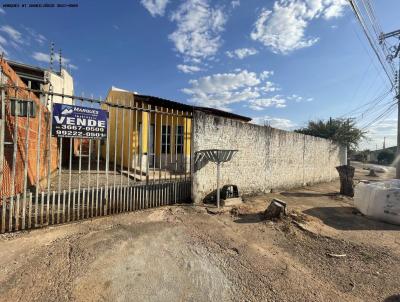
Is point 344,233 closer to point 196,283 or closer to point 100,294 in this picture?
point 196,283

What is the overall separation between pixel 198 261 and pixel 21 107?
396 centimetres

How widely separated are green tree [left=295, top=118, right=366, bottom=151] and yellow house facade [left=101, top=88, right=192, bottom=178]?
15.8 metres

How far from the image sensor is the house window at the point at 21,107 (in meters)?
3.96

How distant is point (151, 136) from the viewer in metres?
10.8

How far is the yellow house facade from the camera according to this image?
540 centimetres

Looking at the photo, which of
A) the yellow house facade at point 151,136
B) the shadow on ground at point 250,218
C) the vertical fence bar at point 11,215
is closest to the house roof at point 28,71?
the yellow house facade at point 151,136

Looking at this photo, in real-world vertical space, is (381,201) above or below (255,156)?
below

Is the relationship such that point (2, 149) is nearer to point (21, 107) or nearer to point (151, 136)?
point (21, 107)

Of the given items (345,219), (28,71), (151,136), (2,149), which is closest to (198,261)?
(2,149)

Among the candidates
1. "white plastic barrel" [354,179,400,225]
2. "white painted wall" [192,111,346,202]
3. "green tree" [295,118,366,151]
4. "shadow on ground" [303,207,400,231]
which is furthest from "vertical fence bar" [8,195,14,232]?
"green tree" [295,118,366,151]

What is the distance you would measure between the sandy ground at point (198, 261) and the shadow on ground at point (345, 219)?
4.1 inches

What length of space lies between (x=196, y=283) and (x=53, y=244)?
2.43m

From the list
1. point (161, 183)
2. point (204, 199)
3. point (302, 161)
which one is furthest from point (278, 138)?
point (161, 183)

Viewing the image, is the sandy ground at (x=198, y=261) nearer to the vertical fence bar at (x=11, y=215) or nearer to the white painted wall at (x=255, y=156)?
the vertical fence bar at (x=11, y=215)
